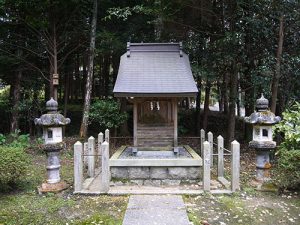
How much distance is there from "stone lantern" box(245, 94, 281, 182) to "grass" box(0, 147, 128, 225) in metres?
3.40

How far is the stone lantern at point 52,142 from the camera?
23.9ft

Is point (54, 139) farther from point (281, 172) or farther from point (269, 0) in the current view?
point (269, 0)

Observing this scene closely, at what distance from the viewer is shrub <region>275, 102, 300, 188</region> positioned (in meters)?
6.78

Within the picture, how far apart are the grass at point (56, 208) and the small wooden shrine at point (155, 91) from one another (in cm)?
316

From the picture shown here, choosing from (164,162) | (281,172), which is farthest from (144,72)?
(281,172)

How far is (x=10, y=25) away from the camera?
14031mm

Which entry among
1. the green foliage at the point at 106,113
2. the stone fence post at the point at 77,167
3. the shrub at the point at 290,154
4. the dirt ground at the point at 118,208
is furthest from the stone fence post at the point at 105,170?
the green foliage at the point at 106,113

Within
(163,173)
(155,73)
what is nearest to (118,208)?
(163,173)

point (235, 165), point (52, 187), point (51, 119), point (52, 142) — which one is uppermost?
point (51, 119)

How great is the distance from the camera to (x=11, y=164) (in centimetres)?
666

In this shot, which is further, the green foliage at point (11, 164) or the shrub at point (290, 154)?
the shrub at point (290, 154)

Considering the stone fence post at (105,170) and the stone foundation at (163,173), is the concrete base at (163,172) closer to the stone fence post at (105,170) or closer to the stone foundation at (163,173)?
the stone foundation at (163,173)

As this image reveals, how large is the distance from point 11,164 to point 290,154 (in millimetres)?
6153

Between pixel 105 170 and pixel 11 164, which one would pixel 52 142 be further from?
pixel 105 170
